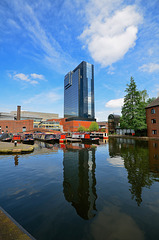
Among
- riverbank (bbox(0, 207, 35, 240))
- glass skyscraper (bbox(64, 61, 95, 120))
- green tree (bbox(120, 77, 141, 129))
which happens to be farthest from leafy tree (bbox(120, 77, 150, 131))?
glass skyscraper (bbox(64, 61, 95, 120))

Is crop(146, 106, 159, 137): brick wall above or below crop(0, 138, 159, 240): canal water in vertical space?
above

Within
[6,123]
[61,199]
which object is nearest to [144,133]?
[61,199]

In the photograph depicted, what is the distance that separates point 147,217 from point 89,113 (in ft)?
529

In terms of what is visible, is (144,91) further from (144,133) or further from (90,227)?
(90,227)

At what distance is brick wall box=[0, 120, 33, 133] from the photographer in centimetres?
10493

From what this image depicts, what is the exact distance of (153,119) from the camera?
4812 cm

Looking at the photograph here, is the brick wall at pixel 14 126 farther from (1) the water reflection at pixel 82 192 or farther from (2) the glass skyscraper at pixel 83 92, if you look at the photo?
(1) the water reflection at pixel 82 192

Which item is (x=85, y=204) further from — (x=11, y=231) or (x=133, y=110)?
(x=133, y=110)

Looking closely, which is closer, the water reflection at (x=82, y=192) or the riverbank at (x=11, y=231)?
the riverbank at (x=11, y=231)

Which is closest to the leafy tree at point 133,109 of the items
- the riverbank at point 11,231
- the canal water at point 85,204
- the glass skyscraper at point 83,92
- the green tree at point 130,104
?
the green tree at point 130,104

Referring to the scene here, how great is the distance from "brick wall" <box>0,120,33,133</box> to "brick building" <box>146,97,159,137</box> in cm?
9314

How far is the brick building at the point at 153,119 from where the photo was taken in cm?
4628

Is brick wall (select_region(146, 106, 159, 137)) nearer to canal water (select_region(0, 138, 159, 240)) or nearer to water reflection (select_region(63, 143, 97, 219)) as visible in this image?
canal water (select_region(0, 138, 159, 240))

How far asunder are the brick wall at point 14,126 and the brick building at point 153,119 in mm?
93138
